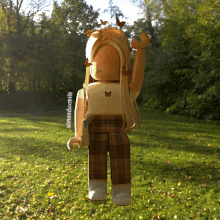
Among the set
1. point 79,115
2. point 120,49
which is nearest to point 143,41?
point 120,49

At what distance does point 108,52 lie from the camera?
2.16 meters

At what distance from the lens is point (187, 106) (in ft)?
53.9

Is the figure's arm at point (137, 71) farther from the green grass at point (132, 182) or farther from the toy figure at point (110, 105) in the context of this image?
the green grass at point (132, 182)

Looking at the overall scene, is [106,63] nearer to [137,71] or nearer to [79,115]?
[137,71]

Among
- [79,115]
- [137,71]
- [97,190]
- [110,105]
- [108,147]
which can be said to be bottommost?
[97,190]

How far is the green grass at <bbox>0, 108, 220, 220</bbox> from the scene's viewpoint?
439cm

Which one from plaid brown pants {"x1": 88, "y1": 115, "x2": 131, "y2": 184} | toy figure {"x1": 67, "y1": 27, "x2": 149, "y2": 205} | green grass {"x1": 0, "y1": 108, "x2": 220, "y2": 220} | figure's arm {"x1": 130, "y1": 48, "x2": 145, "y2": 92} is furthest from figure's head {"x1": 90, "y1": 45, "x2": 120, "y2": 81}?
green grass {"x1": 0, "y1": 108, "x2": 220, "y2": 220}

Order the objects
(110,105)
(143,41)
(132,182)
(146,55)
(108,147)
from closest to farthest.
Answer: (143,41)
(110,105)
(108,147)
(132,182)
(146,55)

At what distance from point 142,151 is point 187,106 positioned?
30.3ft

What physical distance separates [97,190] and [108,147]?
0.43 m

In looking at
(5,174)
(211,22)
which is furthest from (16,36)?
(5,174)

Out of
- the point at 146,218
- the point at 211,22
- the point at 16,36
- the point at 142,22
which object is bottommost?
the point at 146,218

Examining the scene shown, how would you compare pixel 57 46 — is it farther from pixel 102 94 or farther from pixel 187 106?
pixel 102 94

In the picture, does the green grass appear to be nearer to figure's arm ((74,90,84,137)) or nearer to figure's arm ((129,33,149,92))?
figure's arm ((74,90,84,137))
